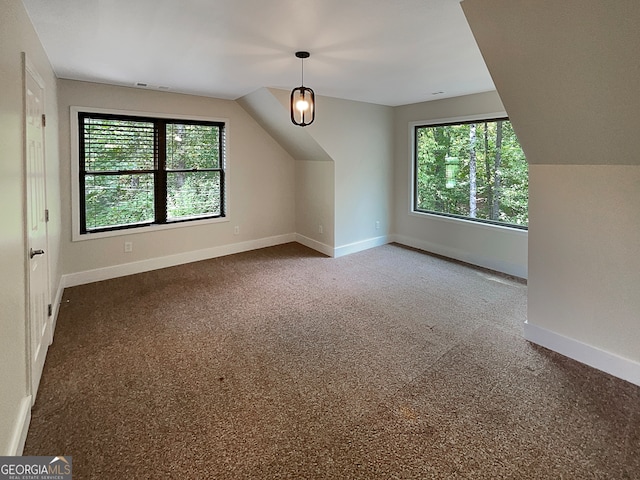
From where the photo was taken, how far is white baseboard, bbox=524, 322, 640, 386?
2.47 meters

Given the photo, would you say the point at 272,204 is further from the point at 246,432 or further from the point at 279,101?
Answer: the point at 246,432

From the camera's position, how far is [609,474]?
5.70 ft

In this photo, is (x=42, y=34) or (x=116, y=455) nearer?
(x=116, y=455)

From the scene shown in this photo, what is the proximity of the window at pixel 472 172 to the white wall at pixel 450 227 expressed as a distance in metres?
0.15

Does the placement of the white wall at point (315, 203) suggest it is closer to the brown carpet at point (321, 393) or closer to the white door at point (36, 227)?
the brown carpet at point (321, 393)

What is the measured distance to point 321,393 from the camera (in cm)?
237

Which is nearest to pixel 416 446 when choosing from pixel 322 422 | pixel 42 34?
pixel 322 422

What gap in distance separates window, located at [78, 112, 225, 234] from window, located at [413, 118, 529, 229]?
3.21 meters

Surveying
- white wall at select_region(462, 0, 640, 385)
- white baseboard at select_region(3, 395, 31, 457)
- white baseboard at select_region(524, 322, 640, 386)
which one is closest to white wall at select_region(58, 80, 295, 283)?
white baseboard at select_region(3, 395, 31, 457)

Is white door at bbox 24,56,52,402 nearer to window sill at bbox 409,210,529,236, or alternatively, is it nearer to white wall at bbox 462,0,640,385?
white wall at bbox 462,0,640,385

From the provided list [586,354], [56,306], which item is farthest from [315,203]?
[586,354]

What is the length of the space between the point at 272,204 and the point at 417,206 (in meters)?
2.43

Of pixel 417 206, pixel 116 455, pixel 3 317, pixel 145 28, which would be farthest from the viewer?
pixel 417 206

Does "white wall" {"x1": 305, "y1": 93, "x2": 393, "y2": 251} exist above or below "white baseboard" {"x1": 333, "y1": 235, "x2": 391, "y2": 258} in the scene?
above
